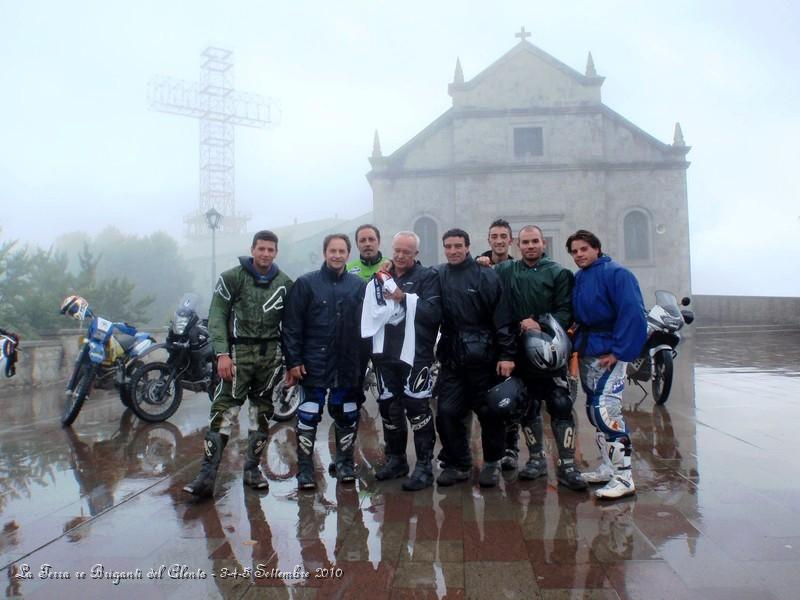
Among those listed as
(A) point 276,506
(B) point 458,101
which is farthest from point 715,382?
(B) point 458,101

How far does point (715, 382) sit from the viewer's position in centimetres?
897

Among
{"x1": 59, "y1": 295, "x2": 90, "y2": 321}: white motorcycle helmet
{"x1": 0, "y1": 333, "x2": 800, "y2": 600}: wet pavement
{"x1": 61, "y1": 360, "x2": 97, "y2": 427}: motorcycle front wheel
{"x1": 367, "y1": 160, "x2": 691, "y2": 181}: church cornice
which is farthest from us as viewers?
{"x1": 367, "y1": 160, "x2": 691, "y2": 181}: church cornice

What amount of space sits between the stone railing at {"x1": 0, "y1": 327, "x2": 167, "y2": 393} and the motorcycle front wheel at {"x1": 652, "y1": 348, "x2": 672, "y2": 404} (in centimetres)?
947

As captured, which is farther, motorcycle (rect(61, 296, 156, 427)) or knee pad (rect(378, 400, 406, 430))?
motorcycle (rect(61, 296, 156, 427))

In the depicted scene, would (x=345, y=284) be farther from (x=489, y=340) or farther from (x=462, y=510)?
(x=462, y=510)

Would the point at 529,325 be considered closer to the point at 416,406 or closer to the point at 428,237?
the point at 416,406

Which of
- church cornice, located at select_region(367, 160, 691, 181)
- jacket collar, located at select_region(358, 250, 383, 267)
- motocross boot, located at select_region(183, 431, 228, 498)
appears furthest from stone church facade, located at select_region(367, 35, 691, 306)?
motocross boot, located at select_region(183, 431, 228, 498)

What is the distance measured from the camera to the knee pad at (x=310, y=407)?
4203 millimetres

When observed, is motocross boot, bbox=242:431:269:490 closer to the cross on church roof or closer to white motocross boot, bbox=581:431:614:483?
white motocross boot, bbox=581:431:614:483

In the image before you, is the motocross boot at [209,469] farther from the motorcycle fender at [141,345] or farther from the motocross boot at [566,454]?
the motorcycle fender at [141,345]

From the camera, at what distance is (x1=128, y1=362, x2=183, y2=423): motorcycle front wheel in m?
6.60

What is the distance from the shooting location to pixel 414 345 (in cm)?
409

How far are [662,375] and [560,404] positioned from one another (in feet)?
11.8

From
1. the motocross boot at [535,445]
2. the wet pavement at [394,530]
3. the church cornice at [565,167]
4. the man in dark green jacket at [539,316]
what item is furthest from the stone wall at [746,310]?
the man in dark green jacket at [539,316]
